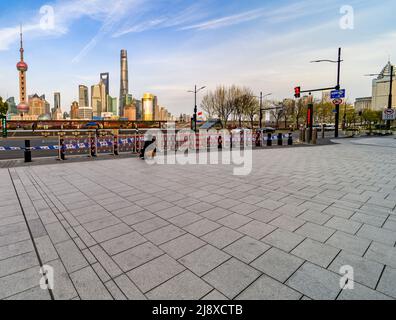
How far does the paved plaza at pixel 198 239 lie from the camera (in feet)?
9.01

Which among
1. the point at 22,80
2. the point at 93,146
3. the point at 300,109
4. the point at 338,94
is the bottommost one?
the point at 93,146

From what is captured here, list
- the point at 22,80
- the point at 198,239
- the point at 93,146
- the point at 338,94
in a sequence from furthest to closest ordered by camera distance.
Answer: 1. the point at 22,80
2. the point at 338,94
3. the point at 93,146
4. the point at 198,239

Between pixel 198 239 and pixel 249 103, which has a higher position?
pixel 249 103

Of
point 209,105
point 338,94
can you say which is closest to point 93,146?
point 338,94

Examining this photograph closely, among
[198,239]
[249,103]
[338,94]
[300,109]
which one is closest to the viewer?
[198,239]

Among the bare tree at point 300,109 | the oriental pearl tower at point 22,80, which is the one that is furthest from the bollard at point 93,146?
the oriental pearl tower at point 22,80

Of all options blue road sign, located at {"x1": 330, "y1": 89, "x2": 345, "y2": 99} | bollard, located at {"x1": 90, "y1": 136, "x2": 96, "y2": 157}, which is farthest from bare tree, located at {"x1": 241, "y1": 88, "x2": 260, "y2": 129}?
bollard, located at {"x1": 90, "y1": 136, "x2": 96, "y2": 157}

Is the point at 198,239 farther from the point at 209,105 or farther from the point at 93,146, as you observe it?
the point at 209,105

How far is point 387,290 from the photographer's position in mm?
2672

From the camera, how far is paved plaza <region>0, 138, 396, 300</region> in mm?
2746

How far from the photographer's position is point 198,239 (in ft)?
12.8

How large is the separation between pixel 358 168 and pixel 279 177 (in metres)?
4.43

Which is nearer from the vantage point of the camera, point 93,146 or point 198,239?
point 198,239

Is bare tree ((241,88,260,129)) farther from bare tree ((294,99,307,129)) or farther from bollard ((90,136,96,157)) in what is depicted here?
bollard ((90,136,96,157))
